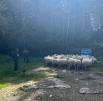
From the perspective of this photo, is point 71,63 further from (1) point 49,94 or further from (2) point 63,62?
(1) point 49,94

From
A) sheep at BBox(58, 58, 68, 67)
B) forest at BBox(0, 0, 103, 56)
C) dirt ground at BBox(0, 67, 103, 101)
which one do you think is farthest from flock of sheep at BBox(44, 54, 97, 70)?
forest at BBox(0, 0, 103, 56)

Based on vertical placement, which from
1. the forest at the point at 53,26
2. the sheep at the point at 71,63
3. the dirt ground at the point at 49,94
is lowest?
the dirt ground at the point at 49,94

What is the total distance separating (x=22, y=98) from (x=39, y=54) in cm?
2363

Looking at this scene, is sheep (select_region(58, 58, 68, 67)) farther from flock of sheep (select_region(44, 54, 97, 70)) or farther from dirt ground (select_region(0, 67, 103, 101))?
dirt ground (select_region(0, 67, 103, 101))

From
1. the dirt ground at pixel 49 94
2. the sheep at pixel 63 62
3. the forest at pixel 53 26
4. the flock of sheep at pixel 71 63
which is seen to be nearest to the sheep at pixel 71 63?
the flock of sheep at pixel 71 63

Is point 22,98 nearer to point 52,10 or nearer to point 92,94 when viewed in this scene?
point 92,94

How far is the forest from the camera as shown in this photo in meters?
31.7

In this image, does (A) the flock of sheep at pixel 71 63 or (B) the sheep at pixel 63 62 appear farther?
(B) the sheep at pixel 63 62

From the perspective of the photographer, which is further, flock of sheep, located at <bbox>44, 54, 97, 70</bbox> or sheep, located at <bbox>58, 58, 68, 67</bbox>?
sheep, located at <bbox>58, 58, 68, 67</bbox>

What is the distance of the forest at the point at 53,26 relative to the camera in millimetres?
31672

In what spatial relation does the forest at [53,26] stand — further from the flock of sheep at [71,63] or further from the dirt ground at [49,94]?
the dirt ground at [49,94]

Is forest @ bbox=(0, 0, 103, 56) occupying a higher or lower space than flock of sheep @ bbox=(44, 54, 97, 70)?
higher

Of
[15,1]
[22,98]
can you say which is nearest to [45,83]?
[22,98]

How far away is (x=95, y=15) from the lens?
3703 centimetres
